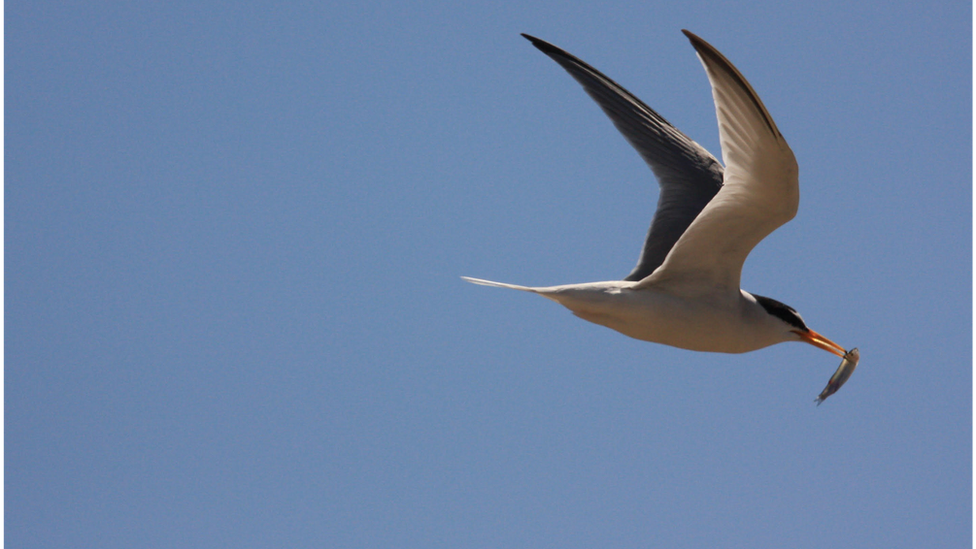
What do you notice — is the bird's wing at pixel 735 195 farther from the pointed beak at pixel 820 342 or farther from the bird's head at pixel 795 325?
the pointed beak at pixel 820 342

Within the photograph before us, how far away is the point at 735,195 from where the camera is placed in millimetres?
4707

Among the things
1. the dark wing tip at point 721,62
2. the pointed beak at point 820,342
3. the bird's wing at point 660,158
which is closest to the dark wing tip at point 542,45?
the bird's wing at point 660,158

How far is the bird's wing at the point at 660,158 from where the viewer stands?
612 cm

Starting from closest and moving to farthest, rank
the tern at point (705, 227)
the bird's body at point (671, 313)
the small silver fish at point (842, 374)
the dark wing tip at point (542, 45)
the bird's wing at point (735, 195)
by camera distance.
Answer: the bird's wing at point (735, 195) < the tern at point (705, 227) < the bird's body at point (671, 313) < the small silver fish at point (842, 374) < the dark wing tip at point (542, 45)

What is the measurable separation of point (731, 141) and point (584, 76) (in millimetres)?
2095

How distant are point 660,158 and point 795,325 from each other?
5.18 feet

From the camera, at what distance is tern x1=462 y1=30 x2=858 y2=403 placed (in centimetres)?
432

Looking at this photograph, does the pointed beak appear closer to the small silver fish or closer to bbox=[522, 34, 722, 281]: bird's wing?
the small silver fish

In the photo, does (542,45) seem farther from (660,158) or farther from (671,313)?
(671,313)

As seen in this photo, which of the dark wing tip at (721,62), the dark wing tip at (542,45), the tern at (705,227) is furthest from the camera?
the dark wing tip at (542,45)

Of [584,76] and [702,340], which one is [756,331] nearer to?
[702,340]

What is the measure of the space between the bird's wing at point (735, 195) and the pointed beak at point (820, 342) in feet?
2.69

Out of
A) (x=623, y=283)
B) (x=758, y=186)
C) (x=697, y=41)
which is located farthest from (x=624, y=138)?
Answer: (x=697, y=41)

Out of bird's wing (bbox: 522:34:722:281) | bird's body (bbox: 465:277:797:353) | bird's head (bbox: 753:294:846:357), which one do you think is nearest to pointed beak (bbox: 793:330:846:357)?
bird's head (bbox: 753:294:846:357)
